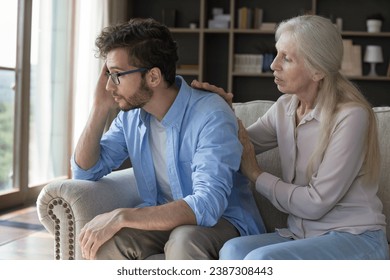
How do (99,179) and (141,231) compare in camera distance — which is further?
(99,179)

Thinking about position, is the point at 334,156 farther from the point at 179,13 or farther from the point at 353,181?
the point at 179,13

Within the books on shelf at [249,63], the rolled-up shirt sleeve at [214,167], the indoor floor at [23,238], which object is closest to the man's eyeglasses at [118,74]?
the rolled-up shirt sleeve at [214,167]

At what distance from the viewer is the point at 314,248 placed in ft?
6.46

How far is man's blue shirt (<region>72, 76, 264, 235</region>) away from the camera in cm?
208

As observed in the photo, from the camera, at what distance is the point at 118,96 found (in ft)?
7.48

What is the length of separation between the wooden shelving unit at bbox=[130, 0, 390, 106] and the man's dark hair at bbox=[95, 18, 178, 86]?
4.84 meters

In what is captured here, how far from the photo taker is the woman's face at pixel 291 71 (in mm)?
2189

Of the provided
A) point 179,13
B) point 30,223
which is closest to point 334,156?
point 30,223

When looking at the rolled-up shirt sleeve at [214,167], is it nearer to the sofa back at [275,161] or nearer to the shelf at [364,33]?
the sofa back at [275,161]

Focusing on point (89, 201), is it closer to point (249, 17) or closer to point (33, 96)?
point (33, 96)

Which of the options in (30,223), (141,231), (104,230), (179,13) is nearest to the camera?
(104,230)
